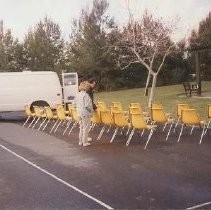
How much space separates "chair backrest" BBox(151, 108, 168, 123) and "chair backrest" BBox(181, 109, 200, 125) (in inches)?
32.6

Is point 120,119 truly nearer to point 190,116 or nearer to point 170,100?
point 190,116

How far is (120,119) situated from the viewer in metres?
13.6

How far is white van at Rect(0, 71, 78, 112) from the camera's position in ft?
74.1

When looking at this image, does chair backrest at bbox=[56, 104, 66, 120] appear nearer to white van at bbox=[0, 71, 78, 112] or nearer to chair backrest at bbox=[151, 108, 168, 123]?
chair backrest at bbox=[151, 108, 168, 123]

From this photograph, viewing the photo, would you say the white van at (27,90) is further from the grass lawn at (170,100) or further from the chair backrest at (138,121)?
the chair backrest at (138,121)

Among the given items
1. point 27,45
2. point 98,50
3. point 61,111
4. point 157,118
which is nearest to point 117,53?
point 98,50

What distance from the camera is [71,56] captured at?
49906 mm

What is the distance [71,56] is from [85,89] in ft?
121

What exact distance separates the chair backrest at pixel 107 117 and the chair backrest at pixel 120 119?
0.96 ft

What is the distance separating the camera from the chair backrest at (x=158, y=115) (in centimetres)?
1402

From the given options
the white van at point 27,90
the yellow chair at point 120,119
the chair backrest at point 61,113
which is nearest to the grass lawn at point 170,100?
the white van at point 27,90

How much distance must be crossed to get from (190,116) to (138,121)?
4.56ft

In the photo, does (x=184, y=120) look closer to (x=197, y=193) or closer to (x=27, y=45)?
(x=197, y=193)

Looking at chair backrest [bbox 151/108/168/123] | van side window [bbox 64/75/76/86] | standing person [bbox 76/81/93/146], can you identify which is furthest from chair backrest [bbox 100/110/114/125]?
van side window [bbox 64/75/76/86]
